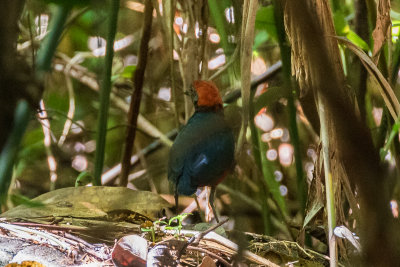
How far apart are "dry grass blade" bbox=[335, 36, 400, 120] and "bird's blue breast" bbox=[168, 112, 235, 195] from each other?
0.48 meters

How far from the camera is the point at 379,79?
3.22 ft

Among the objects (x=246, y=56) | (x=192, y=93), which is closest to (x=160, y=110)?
(x=192, y=93)

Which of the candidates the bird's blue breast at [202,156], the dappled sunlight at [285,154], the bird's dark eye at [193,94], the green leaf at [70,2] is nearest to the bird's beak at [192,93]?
the bird's dark eye at [193,94]

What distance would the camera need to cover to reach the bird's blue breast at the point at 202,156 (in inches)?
56.4

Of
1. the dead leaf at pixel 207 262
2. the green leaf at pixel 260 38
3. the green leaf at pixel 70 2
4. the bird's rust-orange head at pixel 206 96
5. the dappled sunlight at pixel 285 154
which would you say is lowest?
the dappled sunlight at pixel 285 154

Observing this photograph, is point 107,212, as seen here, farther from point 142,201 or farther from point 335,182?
point 335,182

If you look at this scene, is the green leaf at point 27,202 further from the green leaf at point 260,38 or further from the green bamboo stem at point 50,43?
the green leaf at point 260,38

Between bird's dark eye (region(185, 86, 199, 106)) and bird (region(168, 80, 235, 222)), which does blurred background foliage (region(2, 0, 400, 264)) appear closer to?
bird's dark eye (region(185, 86, 199, 106))

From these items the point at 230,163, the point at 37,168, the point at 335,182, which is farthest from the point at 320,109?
the point at 37,168

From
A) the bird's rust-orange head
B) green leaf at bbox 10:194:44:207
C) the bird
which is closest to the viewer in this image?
green leaf at bbox 10:194:44:207

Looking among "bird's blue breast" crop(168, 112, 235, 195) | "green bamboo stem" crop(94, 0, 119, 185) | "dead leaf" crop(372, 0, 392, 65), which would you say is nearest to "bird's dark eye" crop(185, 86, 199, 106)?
"bird's blue breast" crop(168, 112, 235, 195)

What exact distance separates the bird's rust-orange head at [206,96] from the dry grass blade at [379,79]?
662 millimetres

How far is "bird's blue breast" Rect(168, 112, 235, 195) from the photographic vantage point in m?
1.43

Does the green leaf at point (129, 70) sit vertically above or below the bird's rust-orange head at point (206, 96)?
above
